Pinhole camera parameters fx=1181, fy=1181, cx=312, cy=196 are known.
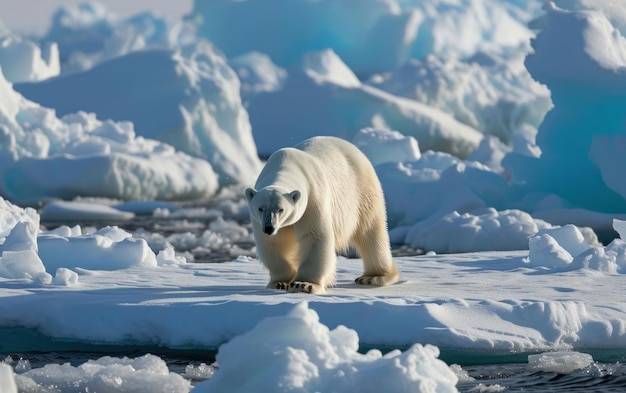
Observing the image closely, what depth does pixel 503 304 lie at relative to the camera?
562 cm

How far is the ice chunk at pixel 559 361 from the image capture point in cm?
502

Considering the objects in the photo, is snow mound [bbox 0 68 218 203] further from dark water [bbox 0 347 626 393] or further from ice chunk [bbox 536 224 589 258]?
dark water [bbox 0 347 626 393]

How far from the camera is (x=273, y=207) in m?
5.61

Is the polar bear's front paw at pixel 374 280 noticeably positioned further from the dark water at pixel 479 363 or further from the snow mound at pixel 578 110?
the snow mound at pixel 578 110

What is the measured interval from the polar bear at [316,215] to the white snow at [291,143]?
18 cm

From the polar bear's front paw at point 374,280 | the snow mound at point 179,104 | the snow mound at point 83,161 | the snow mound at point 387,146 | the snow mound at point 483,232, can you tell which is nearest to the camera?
the polar bear's front paw at point 374,280

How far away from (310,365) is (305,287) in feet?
6.48

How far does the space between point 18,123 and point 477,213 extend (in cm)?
754

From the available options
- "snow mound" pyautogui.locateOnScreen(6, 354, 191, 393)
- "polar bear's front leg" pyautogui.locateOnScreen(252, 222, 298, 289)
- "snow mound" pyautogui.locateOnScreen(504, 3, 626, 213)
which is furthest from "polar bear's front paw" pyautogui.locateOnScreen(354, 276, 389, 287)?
"snow mound" pyautogui.locateOnScreen(504, 3, 626, 213)

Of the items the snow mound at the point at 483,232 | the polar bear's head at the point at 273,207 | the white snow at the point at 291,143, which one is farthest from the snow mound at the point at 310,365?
the snow mound at the point at 483,232

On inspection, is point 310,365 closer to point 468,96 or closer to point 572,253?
point 572,253

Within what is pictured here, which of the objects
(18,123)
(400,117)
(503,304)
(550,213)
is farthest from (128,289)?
(400,117)

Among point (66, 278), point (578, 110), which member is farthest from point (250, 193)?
point (578, 110)

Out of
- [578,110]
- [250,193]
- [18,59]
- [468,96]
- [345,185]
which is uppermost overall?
[468,96]
